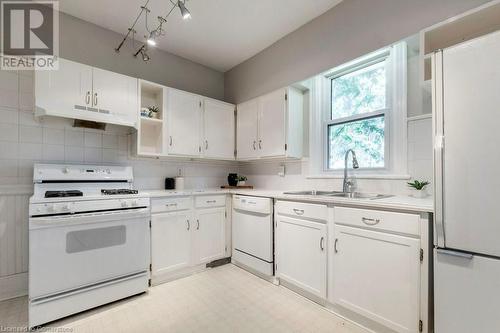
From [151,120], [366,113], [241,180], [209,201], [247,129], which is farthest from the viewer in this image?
[241,180]

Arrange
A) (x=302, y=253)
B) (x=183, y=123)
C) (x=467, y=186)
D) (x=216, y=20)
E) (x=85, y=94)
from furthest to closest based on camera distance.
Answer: (x=183, y=123) < (x=216, y=20) < (x=85, y=94) < (x=302, y=253) < (x=467, y=186)

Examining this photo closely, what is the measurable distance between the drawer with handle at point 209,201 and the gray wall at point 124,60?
165cm

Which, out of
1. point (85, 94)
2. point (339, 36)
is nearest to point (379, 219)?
point (339, 36)

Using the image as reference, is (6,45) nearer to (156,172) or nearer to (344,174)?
(156,172)

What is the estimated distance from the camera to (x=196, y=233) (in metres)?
2.64

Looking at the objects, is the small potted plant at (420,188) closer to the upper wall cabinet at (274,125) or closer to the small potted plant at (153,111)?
the upper wall cabinet at (274,125)

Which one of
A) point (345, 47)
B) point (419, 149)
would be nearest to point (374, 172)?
point (419, 149)

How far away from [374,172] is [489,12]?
1.33 meters

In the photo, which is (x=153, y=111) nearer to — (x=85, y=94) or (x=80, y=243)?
(x=85, y=94)

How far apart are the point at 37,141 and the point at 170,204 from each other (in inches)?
55.2

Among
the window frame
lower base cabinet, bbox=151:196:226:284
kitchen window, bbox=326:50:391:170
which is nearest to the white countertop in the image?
lower base cabinet, bbox=151:196:226:284

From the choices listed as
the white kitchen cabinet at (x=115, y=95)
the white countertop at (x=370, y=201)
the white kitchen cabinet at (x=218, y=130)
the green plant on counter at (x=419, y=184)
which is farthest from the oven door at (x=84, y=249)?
the green plant on counter at (x=419, y=184)

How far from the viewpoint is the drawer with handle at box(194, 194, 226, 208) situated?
2.66 metres

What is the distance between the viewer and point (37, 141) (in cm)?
223
